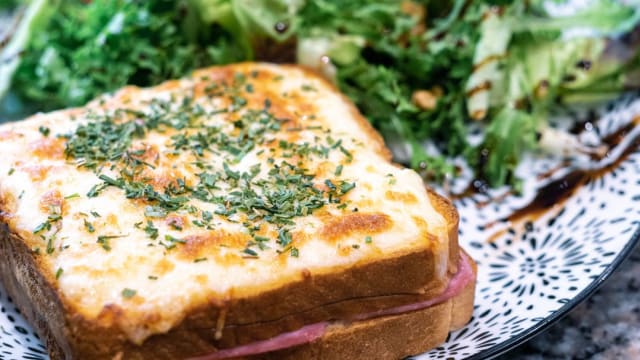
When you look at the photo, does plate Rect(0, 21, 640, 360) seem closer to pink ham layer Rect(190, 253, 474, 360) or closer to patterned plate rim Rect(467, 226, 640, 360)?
patterned plate rim Rect(467, 226, 640, 360)

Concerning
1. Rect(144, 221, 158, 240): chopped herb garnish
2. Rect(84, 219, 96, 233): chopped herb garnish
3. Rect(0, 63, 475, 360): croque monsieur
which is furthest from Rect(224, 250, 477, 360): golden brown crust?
Rect(84, 219, 96, 233): chopped herb garnish

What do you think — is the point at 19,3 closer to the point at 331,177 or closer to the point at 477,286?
the point at 331,177

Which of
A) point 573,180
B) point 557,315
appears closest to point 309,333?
point 557,315

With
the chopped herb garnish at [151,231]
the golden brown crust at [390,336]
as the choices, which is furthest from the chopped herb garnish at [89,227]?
the golden brown crust at [390,336]

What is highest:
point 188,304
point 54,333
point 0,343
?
point 188,304

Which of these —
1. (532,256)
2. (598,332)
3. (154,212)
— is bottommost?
(598,332)

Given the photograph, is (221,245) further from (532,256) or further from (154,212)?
(532,256)

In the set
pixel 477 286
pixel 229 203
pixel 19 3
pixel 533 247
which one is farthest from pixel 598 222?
pixel 19 3
